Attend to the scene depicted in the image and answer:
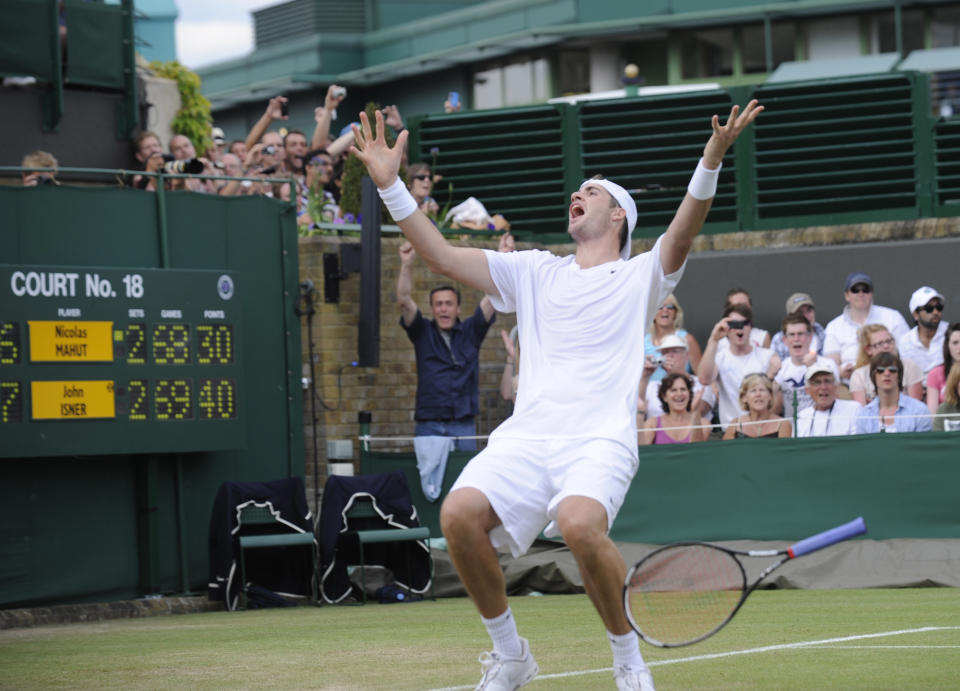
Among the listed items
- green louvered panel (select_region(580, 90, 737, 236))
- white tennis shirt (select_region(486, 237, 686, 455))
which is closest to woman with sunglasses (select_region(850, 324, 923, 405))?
green louvered panel (select_region(580, 90, 737, 236))

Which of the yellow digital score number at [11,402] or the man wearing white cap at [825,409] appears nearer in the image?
the yellow digital score number at [11,402]

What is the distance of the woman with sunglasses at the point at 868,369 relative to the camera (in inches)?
535

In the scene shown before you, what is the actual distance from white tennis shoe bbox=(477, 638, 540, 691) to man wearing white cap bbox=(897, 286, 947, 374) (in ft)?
28.5

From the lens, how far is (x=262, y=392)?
562 inches

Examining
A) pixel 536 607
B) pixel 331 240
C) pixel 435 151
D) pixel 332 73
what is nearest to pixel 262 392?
pixel 331 240

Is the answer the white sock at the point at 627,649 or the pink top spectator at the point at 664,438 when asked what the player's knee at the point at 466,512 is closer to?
the white sock at the point at 627,649

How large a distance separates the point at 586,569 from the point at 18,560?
311 inches

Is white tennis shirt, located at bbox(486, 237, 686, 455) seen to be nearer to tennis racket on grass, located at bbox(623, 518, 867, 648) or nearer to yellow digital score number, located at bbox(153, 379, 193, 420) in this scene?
tennis racket on grass, located at bbox(623, 518, 867, 648)

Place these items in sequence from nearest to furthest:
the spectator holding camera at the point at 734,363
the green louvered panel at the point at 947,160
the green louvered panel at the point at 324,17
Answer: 1. the spectator holding camera at the point at 734,363
2. the green louvered panel at the point at 947,160
3. the green louvered panel at the point at 324,17

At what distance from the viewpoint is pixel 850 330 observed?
48.3ft

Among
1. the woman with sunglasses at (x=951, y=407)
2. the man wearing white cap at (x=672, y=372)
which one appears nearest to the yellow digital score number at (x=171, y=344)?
the man wearing white cap at (x=672, y=372)

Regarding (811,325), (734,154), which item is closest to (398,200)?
(811,325)

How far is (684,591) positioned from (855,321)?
9153mm

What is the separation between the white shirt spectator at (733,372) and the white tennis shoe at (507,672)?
817cm
